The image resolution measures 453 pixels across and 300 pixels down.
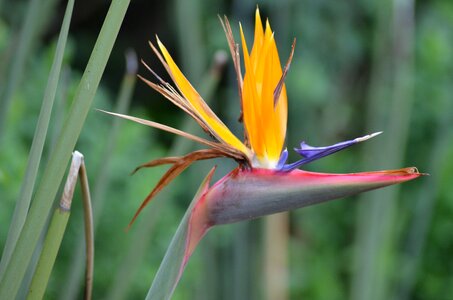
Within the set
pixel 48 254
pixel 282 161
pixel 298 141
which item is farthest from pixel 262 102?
pixel 298 141

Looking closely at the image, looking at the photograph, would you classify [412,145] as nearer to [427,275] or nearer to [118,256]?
[427,275]

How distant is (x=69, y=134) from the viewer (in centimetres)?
37

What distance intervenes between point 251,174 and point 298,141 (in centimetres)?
105

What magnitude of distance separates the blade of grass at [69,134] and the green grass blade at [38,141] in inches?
1.5

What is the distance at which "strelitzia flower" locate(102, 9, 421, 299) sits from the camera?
1.32 ft

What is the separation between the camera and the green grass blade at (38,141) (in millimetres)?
409

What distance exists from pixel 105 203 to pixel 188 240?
2.42ft

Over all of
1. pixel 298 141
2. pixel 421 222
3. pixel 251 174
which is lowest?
pixel 421 222

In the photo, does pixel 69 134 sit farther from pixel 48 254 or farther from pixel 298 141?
pixel 298 141

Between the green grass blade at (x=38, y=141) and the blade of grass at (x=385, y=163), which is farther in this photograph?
the blade of grass at (x=385, y=163)

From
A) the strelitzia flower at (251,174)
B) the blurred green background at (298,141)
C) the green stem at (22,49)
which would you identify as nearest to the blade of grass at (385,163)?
the blurred green background at (298,141)

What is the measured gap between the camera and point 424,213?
49.1 inches

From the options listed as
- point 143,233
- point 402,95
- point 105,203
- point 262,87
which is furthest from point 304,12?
point 262,87

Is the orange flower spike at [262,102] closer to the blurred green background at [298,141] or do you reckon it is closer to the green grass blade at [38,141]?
the green grass blade at [38,141]
